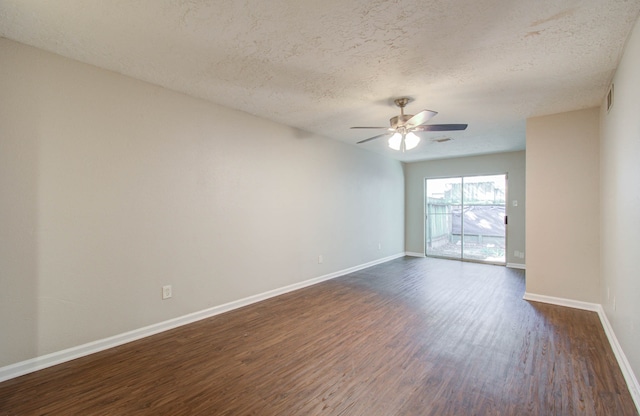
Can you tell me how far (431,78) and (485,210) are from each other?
16.2 ft

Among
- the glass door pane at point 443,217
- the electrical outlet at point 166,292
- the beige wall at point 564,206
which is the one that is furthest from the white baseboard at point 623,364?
the glass door pane at point 443,217

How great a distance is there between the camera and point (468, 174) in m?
6.68

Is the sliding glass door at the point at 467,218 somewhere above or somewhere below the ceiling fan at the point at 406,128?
below

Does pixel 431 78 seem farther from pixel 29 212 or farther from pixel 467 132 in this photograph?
pixel 29 212

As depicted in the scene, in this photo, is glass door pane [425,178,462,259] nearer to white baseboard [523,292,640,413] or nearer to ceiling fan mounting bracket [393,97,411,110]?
white baseboard [523,292,640,413]

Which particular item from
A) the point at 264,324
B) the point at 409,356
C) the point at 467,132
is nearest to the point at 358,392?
the point at 409,356

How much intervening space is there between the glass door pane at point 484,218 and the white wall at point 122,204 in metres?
4.57

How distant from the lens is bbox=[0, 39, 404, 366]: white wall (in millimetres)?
2148

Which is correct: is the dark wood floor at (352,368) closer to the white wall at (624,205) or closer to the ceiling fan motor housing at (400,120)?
the white wall at (624,205)

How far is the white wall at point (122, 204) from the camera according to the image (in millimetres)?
2148

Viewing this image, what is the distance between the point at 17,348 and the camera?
6.93ft

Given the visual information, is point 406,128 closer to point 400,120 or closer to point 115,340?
point 400,120

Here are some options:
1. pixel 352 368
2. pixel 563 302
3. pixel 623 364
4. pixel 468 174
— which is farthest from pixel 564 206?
pixel 352 368

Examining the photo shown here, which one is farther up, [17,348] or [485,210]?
[485,210]
